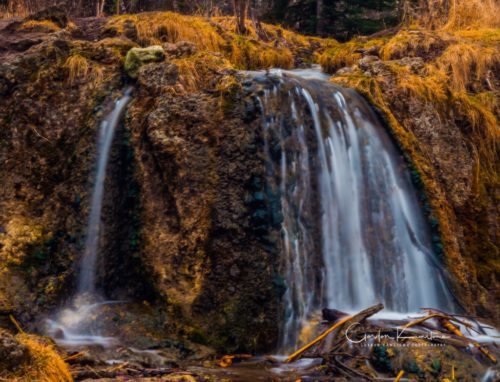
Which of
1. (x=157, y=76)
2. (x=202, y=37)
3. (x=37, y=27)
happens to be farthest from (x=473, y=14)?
(x=37, y=27)

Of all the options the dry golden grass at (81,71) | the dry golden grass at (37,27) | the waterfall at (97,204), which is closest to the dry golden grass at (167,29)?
the dry golden grass at (37,27)

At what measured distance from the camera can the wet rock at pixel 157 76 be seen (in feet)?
19.4

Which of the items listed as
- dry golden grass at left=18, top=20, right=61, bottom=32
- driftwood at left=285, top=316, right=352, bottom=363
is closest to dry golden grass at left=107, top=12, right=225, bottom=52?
dry golden grass at left=18, top=20, right=61, bottom=32

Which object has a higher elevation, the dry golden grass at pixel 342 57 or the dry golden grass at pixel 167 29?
the dry golden grass at pixel 167 29

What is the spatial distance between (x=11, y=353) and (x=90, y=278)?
2.33 meters

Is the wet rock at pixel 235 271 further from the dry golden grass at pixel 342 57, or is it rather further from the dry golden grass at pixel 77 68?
the dry golden grass at pixel 342 57

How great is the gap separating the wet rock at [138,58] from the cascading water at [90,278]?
28 cm

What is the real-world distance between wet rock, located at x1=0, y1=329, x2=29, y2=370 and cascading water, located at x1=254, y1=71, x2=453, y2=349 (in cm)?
231

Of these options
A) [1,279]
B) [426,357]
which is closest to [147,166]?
[1,279]

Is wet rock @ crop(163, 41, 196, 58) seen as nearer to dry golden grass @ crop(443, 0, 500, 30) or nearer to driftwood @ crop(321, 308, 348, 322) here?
driftwood @ crop(321, 308, 348, 322)

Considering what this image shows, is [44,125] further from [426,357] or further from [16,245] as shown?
Answer: [426,357]

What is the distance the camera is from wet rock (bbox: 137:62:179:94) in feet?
19.4

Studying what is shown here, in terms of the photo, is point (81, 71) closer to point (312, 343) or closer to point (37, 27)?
point (37, 27)

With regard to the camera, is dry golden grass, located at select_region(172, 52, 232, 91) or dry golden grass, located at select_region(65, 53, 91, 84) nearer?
dry golden grass, located at select_region(172, 52, 232, 91)
